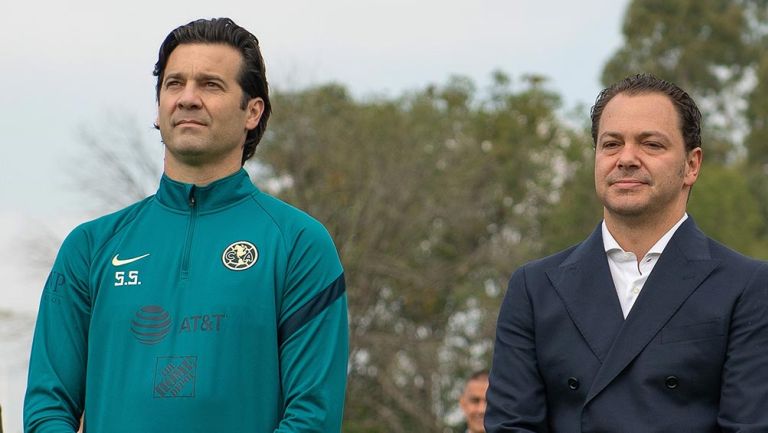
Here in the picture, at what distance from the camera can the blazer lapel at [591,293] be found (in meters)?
5.79

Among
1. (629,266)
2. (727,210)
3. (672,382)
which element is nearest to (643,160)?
(629,266)

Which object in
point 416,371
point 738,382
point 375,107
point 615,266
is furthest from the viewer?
point 375,107

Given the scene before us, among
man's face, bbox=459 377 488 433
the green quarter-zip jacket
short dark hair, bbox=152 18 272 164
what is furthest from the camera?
man's face, bbox=459 377 488 433

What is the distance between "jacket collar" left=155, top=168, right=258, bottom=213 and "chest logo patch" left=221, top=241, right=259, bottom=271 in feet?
0.69

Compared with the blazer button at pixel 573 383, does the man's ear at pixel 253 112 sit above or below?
above

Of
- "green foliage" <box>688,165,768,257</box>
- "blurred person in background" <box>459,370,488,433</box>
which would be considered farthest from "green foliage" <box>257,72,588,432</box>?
"blurred person in background" <box>459,370,488,433</box>

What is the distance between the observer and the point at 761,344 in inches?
221

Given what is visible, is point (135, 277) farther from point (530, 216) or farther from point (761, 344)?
point (530, 216)

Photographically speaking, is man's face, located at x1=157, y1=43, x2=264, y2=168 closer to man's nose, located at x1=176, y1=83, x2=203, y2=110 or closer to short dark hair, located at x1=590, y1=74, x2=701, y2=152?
man's nose, located at x1=176, y1=83, x2=203, y2=110

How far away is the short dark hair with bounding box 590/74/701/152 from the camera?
19.5 feet

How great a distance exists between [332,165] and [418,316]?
4944mm

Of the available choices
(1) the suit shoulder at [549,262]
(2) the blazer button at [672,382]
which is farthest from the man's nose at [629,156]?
(2) the blazer button at [672,382]

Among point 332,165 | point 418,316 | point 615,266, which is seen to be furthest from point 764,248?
point 615,266

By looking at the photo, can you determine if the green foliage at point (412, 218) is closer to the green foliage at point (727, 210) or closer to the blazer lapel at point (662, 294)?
the green foliage at point (727, 210)
